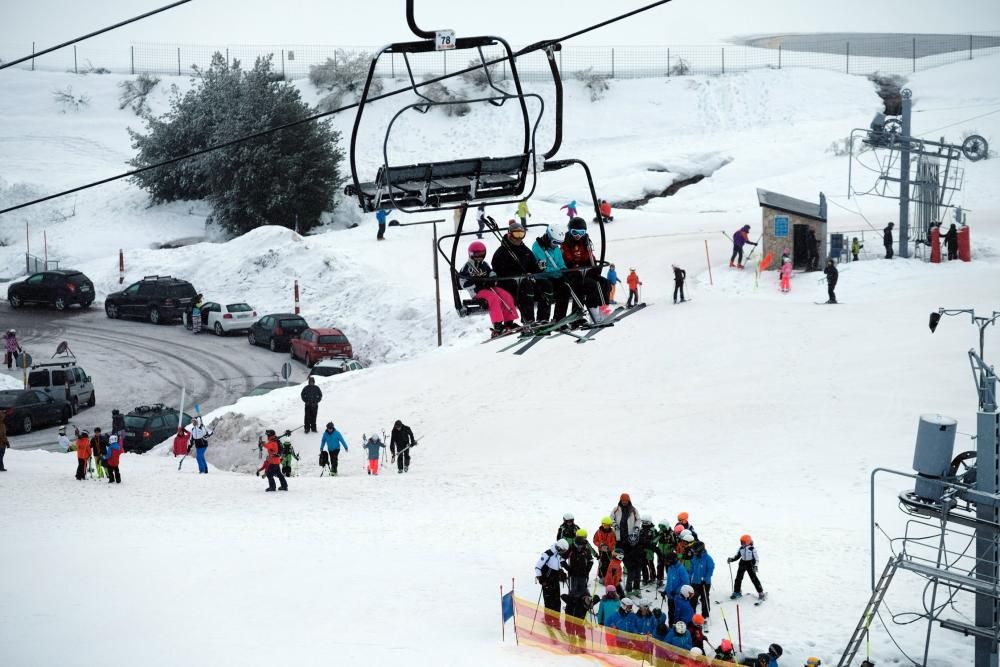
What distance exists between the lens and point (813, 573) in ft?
52.6

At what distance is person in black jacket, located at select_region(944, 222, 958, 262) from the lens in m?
32.8

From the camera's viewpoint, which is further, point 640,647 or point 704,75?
point 704,75

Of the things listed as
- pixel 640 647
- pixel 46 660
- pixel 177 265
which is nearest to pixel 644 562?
pixel 640 647

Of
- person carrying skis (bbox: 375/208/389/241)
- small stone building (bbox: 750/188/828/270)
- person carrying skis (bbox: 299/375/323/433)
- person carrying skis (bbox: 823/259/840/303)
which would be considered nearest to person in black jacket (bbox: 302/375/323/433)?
person carrying skis (bbox: 299/375/323/433)

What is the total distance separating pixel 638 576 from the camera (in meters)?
15.5

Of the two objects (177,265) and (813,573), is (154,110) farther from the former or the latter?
(813,573)

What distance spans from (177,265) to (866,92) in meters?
37.1

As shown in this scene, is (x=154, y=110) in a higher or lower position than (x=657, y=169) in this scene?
higher

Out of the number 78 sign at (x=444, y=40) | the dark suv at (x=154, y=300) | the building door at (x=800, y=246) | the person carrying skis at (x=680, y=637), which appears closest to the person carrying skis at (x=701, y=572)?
Answer: the person carrying skis at (x=680, y=637)

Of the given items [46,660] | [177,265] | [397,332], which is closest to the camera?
[46,660]

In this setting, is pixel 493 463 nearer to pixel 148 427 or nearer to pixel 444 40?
pixel 148 427

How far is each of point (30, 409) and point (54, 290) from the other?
12891mm

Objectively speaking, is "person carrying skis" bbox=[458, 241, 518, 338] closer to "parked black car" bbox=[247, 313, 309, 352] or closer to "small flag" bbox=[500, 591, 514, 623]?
"small flag" bbox=[500, 591, 514, 623]

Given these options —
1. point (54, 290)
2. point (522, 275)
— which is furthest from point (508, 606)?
point (54, 290)
